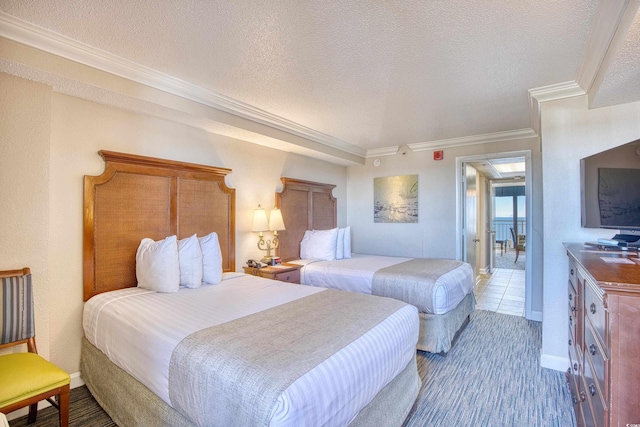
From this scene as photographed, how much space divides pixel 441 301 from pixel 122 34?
322 centimetres

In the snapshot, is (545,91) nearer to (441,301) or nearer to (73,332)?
(441,301)

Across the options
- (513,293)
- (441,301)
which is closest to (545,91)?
(441,301)

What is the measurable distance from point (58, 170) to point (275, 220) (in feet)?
6.96

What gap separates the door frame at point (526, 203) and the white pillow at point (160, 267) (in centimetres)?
384

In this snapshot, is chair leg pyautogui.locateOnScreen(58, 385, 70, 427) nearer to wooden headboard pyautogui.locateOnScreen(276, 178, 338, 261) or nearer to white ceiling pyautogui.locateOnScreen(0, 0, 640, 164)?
white ceiling pyautogui.locateOnScreen(0, 0, 640, 164)

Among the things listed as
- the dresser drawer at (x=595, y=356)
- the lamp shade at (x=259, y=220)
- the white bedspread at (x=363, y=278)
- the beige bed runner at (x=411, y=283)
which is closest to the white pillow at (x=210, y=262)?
the lamp shade at (x=259, y=220)

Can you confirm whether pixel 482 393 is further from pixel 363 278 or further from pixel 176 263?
pixel 176 263

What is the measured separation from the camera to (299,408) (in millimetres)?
1072

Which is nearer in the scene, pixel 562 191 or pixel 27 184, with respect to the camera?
pixel 27 184

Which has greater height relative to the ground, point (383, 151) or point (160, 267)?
point (383, 151)

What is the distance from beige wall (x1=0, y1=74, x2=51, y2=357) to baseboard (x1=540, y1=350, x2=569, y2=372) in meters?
3.99

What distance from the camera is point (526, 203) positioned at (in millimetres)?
3912

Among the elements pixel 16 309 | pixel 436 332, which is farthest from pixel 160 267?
pixel 436 332

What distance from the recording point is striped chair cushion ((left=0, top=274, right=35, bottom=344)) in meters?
1.84
